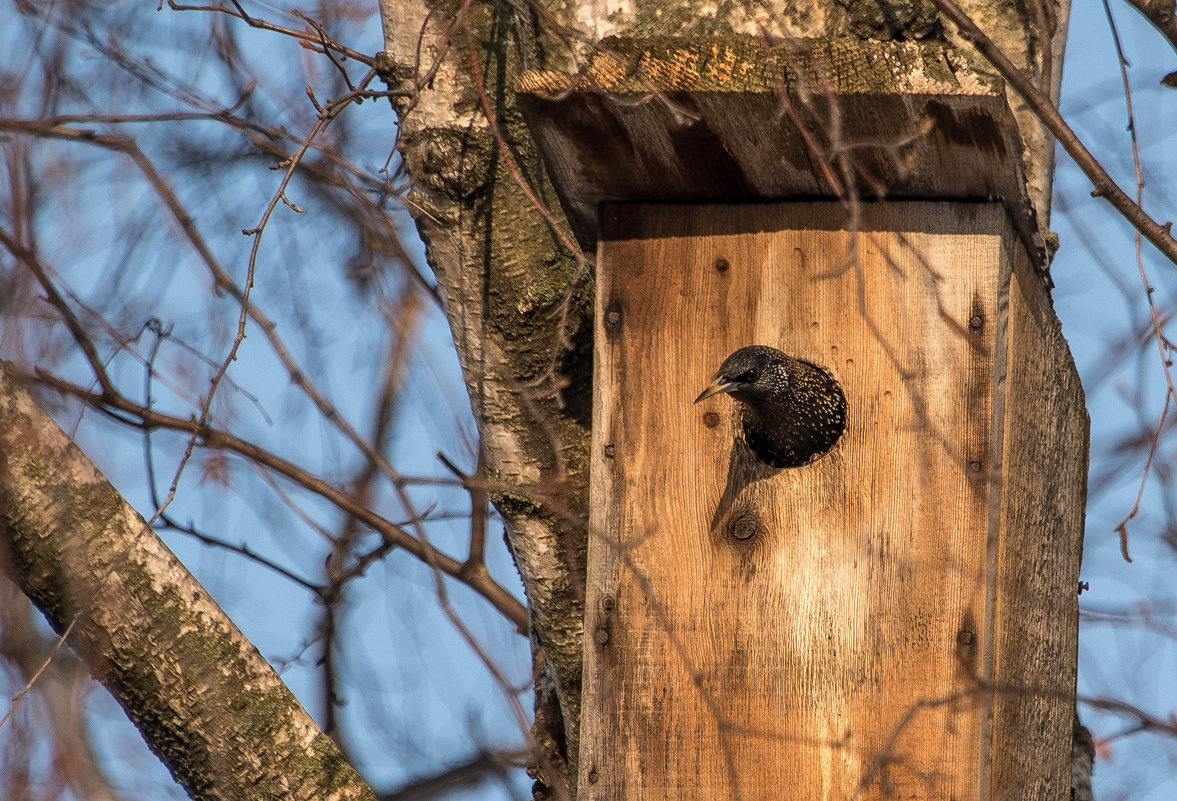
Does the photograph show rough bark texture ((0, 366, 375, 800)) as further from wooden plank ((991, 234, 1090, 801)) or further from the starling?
wooden plank ((991, 234, 1090, 801))

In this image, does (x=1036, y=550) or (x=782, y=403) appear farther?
(x=1036, y=550)

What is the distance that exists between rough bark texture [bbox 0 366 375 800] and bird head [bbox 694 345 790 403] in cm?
106

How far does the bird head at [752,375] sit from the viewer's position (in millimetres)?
2615

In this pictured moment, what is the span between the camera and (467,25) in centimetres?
292

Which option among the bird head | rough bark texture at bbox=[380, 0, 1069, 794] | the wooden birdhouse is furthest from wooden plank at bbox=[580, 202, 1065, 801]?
rough bark texture at bbox=[380, 0, 1069, 794]

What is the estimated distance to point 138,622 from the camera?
106 inches

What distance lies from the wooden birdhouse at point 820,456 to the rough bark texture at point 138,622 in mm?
640

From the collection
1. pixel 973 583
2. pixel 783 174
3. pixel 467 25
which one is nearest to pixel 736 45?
pixel 783 174

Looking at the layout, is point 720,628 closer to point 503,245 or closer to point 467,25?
point 503,245

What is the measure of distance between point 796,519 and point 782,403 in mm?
277

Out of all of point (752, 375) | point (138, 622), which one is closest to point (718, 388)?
point (752, 375)

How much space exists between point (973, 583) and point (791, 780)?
49 cm

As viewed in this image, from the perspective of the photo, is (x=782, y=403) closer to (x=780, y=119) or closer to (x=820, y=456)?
(x=820, y=456)

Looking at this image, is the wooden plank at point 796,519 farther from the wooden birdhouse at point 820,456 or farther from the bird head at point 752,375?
the bird head at point 752,375
